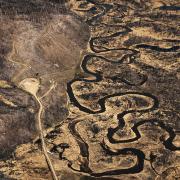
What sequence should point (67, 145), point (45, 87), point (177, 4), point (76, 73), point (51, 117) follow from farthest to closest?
point (177, 4) → point (76, 73) → point (45, 87) → point (51, 117) → point (67, 145)

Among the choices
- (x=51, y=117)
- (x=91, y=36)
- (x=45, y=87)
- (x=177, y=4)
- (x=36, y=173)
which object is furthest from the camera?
(x=177, y=4)

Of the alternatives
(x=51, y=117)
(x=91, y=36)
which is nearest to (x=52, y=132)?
(x=51, y=117)

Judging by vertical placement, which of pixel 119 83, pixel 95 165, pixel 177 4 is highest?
pixel 177 4

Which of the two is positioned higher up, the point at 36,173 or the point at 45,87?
the point at 45,87

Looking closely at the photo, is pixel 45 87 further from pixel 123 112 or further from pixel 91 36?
pixel 91 36

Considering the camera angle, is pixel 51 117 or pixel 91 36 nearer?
pixel 51 117

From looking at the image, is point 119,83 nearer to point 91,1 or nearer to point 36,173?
point 36,173
